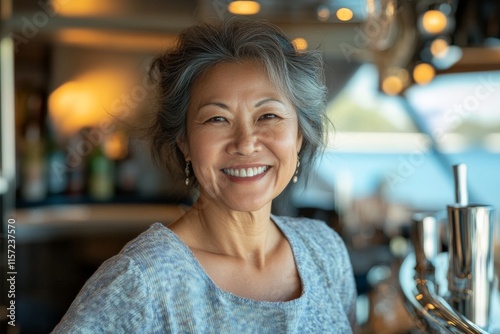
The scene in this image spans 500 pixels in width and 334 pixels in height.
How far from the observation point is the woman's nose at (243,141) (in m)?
1.09

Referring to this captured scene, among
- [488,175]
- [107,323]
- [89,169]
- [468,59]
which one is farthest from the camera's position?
[488,175]

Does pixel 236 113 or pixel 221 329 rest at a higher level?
pixel 236 113

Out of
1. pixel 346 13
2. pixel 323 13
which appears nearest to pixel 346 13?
pixel 346 13

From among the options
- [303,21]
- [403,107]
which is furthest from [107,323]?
[403,107]

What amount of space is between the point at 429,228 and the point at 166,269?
1.74 ft

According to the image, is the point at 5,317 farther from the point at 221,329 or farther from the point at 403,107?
the point at 403,107

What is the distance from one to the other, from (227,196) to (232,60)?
21cm

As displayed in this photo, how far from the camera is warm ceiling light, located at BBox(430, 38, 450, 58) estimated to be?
10.2 ft

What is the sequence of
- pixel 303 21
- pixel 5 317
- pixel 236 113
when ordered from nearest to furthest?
pixel 236 113 → pixel 5 317 → pixel 303 21

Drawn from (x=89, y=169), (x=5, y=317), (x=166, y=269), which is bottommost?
(x=5, y=317)

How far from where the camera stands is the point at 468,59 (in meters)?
4.07

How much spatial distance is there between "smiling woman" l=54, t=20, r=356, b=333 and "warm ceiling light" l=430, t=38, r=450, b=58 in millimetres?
2045

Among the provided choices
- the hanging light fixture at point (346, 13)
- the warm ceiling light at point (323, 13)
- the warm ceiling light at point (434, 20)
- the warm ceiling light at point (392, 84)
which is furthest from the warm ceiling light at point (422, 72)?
the hanging light fixture at point (346, 13)

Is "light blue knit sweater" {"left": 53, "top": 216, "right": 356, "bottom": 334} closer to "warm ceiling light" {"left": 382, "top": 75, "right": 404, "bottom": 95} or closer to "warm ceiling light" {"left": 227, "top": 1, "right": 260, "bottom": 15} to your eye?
"warm ceiling light" {"left": 227, "top": 1, "right": 260, "bottom": 15}
